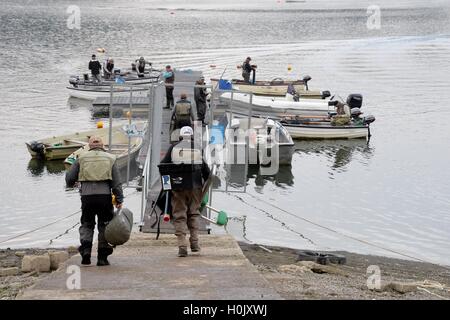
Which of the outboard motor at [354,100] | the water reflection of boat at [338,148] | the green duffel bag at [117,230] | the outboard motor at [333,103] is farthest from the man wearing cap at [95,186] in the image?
the outboard motor at [354,100]

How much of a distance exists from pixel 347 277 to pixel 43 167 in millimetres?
19218

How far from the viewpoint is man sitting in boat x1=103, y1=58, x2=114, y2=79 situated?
4947 cm

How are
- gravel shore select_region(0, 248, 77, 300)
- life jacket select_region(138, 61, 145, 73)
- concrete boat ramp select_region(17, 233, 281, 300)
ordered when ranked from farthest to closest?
1. life jacket select_region(138, 61, 145, 73)
2. gravel shore select_region(0, 248, 77, 300)
3. concrete boat ramp select_region(17, 233, 281, 300)

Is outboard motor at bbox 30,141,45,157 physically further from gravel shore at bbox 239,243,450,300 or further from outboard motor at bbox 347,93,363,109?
outboard motor at bbox 347,93,363,109

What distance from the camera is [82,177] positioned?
41.6 feet

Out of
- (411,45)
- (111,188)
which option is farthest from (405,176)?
(411,45)

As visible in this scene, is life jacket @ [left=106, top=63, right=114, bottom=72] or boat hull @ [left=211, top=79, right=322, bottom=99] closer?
boat hull @ [left=211, top=79, right=322, bottom=99]

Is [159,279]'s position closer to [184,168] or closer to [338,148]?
[184,168]

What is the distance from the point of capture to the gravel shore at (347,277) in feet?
40.1

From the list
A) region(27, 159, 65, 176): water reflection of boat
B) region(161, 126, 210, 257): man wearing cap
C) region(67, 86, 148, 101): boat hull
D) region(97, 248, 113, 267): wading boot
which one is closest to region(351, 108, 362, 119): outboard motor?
region(67, 86, 148, 101): boat hull

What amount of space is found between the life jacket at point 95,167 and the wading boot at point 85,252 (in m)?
0.95

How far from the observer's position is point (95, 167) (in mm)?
12688

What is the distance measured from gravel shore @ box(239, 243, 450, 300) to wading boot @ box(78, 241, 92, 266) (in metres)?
2.56
